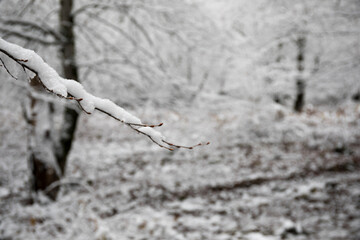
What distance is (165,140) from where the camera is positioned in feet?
7.72

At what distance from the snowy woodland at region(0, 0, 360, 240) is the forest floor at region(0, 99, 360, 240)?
0.03m

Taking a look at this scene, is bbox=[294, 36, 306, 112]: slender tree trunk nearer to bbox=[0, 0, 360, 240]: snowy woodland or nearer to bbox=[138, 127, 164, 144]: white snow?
bbox=[0, 0, 360, 240]: snowy woodland

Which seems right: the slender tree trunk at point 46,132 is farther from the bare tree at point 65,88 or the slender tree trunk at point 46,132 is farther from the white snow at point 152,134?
the white snow at point 152,134

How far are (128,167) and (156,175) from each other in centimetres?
107

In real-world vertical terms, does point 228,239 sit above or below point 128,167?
below

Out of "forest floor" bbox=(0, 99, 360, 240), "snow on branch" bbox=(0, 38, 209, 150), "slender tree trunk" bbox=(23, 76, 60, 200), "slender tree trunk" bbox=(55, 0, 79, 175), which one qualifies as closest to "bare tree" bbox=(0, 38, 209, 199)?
"snow on branch" bbox=(0, 38, 209, 150)

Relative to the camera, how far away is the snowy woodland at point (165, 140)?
3.74 m

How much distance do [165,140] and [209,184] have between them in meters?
3.83

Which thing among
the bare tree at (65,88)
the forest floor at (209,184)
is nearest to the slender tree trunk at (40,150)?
the forest floor at (209,184)

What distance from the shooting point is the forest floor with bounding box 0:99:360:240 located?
3736mm

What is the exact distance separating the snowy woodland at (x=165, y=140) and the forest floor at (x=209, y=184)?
0.03m

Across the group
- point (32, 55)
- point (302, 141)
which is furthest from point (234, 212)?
point (302, 141)

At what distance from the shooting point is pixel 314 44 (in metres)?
11.2

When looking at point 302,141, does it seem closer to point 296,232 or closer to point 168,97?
point 296,232
